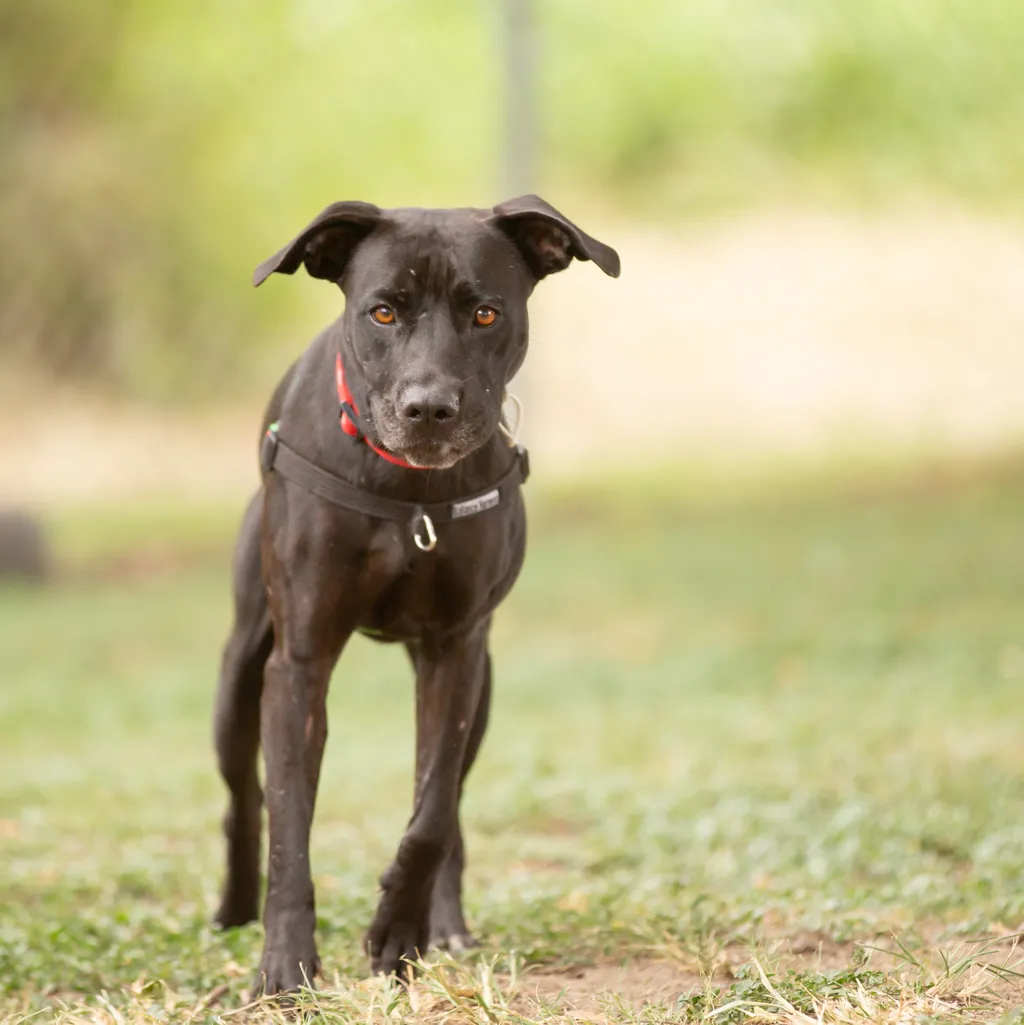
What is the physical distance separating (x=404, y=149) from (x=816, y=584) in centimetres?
963

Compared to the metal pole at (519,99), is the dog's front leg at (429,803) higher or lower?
lower

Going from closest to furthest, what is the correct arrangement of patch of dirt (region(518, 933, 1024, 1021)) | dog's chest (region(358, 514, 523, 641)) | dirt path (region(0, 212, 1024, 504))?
patch of dirt (region(518, 933, 1024, 1021))
dog's chest (region(358, 514, 523, 641))
dirt path (region(0, 212, 1024, 504))

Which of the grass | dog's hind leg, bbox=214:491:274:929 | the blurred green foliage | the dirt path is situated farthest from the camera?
the dirt path

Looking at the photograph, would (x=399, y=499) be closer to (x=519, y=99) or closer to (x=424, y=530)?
(x=424, y=530)

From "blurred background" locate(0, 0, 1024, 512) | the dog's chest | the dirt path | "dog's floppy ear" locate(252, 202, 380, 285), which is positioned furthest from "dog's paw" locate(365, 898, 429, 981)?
the dirt path

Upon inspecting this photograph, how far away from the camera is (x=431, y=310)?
3.80m

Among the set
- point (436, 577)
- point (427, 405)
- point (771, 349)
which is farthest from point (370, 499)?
point (771, 349)

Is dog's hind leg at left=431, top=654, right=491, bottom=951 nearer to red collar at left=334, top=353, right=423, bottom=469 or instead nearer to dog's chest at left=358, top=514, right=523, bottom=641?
dog's chest at left=358, top=514, right=523, bottom=641

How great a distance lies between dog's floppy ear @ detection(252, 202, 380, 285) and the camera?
3.86 metres

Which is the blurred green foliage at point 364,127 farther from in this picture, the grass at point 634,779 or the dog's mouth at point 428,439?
the dog's mouth at point 428,439

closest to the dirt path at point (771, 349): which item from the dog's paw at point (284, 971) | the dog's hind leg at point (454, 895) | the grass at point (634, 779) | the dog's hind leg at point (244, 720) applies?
the grass at point (634, 779)

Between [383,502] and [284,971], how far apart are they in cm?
114

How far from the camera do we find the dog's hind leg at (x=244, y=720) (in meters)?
4.49

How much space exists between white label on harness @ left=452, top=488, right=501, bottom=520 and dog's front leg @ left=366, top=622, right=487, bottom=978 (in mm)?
337
